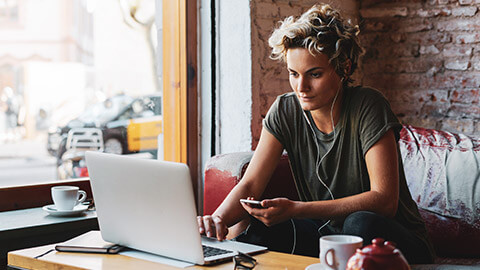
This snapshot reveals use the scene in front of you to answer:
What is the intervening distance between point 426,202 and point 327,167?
41cm

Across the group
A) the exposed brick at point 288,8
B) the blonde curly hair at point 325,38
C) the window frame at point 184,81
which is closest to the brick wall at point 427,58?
the exposed brick at point 288,8

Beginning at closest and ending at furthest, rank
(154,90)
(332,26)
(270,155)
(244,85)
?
(332,26) → (270,155) → (244,85) → (154,90)

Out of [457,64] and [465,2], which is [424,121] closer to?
[457,64]

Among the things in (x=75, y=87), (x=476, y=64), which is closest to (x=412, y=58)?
(x=476, y=64)

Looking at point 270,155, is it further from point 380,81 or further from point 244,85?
point 380,81

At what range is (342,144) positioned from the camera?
1.97 metres

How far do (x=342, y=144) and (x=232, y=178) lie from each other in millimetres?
424

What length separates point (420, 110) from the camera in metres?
2.88

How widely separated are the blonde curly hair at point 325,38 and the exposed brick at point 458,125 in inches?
38.0

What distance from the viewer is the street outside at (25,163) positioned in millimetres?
2441

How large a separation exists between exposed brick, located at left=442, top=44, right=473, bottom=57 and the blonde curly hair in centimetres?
95

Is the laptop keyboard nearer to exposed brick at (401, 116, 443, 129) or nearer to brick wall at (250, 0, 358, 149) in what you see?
brick wall at (250, 0, 358, 149)

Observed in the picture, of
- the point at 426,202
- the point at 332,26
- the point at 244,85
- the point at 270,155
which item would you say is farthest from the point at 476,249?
the point at 244,85

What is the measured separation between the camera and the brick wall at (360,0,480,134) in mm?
2736
